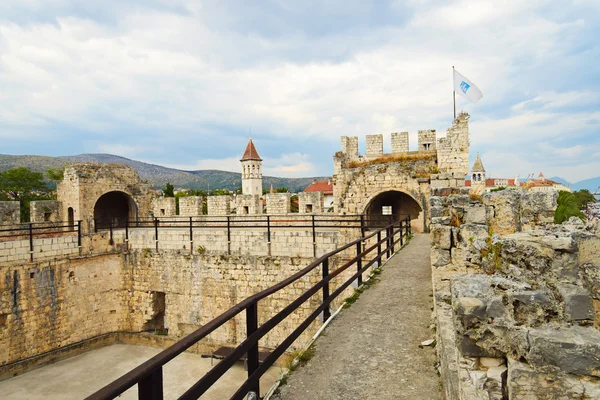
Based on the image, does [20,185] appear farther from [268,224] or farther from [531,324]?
[531,324]

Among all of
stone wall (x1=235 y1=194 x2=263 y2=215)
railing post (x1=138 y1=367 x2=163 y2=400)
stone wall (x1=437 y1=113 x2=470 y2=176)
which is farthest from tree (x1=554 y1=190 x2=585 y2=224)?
stone wall (x1=235 y1=194 x2=263 y2=215)

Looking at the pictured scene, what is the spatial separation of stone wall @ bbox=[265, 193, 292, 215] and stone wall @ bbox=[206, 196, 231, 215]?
2137 mm

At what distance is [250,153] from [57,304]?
36.4m

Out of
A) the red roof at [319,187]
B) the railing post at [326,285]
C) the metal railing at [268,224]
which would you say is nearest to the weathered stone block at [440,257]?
the railing post at [326,285]

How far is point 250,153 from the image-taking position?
47.1 meters

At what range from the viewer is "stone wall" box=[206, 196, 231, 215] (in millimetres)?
18859

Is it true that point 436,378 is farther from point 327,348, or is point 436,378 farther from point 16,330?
point 16,330

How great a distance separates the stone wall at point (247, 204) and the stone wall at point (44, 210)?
26.0ft

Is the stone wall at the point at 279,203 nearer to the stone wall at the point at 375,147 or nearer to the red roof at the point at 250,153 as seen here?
the stone wall at the point at 375,147

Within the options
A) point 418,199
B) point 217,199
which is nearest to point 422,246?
point 418,199

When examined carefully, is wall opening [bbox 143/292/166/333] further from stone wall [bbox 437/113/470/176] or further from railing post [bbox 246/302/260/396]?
stone wall [bbox 437/113/470/176]

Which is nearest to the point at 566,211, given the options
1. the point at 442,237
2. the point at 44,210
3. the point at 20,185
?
the point at 442,237

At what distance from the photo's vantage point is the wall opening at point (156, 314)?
13.0 metres

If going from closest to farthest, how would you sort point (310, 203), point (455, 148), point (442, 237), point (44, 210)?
point (442, 237)
point (455, 148)
point (44, 210)
point (310, 203)
